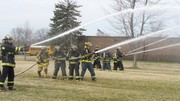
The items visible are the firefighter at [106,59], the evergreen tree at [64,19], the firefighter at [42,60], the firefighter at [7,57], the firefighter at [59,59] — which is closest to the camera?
the firefighter at [7,57]

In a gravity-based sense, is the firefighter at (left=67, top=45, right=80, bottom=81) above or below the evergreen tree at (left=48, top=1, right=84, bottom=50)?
below

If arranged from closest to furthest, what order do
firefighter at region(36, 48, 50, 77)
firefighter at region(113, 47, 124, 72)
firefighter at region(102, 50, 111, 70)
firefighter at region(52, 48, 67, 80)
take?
firefighter at region(52, 48, 67, 80)
firefighter at region(36, 48, 50, 77)
firefighter at region(113, 47, 124, 72)
firefighter at region(102, 50, 111, 70)

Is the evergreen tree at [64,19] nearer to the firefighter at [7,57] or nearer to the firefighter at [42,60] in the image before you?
the firefighter at [42,60]

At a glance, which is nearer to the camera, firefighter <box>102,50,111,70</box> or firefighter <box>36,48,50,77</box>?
firefighter <box>36,48,50,77</box>

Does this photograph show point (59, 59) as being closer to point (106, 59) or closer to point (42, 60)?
point (42, 60)

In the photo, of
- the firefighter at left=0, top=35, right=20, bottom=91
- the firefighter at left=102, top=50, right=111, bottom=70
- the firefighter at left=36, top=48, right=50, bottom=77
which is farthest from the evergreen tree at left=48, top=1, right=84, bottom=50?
the firefighter at left=0, top=35, right=20, bottom=91

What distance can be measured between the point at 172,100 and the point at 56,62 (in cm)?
856

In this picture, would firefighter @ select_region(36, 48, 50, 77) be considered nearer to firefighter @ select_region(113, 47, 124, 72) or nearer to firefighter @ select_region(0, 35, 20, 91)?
firefighter @ select_region(0, 35, 20, 91)

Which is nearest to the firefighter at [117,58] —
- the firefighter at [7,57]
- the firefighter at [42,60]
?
the firefighter at [42,60]

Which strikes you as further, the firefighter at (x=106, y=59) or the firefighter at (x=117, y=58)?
the firefighter at (x=106, y=59)

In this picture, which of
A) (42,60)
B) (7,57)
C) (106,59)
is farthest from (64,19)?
(7,57)

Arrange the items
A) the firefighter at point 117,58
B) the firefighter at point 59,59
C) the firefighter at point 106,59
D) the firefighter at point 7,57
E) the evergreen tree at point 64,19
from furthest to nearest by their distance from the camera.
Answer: the evergreen tree at point 64,19
the firefighter at point 106,59
the firefighter at point 117,58
the firefighter at point 59,59
the firefighter at point 7,57

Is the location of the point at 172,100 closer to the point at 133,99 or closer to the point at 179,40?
the point at 133,99

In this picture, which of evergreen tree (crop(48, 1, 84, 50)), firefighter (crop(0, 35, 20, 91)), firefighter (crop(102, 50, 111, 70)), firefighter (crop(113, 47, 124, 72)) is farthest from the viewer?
evergreen tree (crop(48, 1, 84, 50))
